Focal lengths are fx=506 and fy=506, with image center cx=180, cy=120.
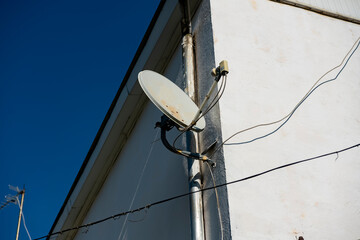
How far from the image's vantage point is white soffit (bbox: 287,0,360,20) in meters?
6.11

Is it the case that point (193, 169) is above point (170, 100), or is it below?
below

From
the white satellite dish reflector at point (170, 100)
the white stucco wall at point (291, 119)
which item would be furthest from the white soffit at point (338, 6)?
the white satellite dish reflector at point (170, 100)

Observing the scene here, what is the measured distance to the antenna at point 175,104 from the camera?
4.24m

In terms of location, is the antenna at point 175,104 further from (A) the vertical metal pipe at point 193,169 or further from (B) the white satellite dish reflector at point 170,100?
(A) the vertical metal pipe at point 193,169

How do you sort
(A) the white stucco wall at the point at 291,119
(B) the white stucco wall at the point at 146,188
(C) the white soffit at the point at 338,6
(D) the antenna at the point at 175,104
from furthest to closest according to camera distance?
(C) the white soffit at the point at 338,6
(B) the white stucco wall at the point at 146,188
(D) the antenna at the point at 175,104
(A) the white stucco wall at the point at 291,119

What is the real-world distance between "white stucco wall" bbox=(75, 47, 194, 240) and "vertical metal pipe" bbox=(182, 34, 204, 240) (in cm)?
30

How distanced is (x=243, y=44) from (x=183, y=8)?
3.35ft

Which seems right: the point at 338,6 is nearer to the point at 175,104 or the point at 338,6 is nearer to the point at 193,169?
the point at 175,104

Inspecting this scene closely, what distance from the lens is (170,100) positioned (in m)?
4.47

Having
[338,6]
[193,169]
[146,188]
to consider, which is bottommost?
[193,169]

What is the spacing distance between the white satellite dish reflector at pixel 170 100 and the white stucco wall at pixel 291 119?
285 mm

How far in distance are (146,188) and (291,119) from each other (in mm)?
2022

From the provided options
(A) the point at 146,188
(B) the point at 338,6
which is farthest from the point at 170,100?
(B) the point at 338,6

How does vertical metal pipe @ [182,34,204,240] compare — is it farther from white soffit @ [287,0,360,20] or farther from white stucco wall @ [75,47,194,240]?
white soffit @ [287,0,360,20]
